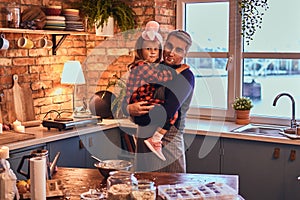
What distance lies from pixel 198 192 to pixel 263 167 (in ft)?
5.56

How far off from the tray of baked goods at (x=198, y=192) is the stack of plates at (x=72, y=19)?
7.84 ft

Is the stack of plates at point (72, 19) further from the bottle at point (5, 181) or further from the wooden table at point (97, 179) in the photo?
the bottle at point (5, 181)

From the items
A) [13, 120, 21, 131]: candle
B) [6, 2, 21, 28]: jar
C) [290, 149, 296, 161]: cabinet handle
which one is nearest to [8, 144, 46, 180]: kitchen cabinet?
[13, 120, 21, 131]: candle

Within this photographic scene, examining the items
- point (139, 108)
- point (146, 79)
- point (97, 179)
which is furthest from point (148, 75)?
point (97, 179)

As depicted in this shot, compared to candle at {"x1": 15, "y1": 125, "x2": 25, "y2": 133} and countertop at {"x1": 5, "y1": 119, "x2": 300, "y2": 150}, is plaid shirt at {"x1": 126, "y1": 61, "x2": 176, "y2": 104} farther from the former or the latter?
candle at {"x1": 15, "y1": 125, "x2": 25, "y2": 133}

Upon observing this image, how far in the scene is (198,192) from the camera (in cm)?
213

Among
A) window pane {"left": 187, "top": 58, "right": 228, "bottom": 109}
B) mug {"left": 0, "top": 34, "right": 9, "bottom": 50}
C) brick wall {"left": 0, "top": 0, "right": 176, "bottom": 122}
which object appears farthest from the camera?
window pane {"left": 187, "top": 58, "right": 228, "bottom": 109}

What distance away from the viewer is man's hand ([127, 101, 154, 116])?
10.6 ft

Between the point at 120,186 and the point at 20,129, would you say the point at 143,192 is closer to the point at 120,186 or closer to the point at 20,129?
the point at 120,186

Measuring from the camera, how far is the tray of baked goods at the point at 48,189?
2178 millimetres

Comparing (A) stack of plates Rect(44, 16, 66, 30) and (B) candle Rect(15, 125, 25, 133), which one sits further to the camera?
(A) stack of plates Rect(44, 16, 66, 30)

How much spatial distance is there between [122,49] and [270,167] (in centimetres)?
179

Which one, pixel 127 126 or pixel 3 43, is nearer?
pixel 3 43

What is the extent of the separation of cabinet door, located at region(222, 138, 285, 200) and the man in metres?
0.70
